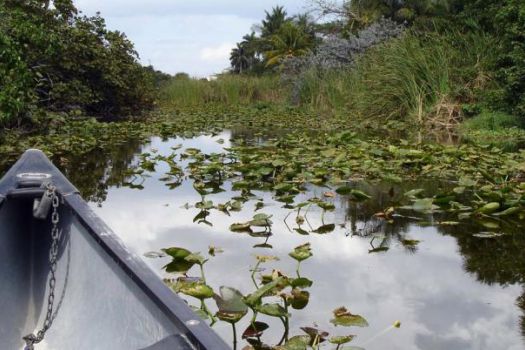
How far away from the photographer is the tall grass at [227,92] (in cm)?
2195

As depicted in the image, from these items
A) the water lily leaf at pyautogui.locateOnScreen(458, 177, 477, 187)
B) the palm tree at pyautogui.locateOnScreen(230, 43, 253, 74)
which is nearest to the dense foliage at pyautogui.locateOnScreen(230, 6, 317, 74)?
the palm tree at pyautogui.locateOnScreen(230, 43, 253, 74)

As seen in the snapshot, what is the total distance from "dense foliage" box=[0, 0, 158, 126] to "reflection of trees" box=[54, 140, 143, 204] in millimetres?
1377

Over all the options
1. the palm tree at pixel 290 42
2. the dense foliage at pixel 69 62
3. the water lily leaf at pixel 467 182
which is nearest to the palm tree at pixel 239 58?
the palm tree at pixel 290 42

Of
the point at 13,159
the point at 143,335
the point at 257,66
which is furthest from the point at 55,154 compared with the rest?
the point at 257,66

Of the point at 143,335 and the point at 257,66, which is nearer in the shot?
the point at 143,335

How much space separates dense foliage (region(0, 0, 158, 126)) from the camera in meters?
9.03

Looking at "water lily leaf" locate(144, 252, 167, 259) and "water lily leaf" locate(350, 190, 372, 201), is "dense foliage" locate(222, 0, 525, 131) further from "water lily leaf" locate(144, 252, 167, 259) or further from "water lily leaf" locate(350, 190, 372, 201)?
"water lily leaf" locate(144, 252, 167, 259)

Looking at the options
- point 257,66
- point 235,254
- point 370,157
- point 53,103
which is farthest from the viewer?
point 257,66

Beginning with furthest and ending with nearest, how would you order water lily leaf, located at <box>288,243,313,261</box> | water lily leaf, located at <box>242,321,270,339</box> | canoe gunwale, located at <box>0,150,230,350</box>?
1. water lily leaf, located at <box>288,243,313,261</box>
2. water lily leaf, located at <box>242,321,270,339</box>
3. canoe gunwale, located at <box>0,150,230,350</box>

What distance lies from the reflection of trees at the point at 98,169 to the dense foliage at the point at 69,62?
1.38 m

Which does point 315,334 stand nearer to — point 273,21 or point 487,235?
point 487,235

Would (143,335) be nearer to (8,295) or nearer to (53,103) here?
(8,295)

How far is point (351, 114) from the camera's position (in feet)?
41.3

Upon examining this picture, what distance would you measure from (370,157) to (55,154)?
3.94m
